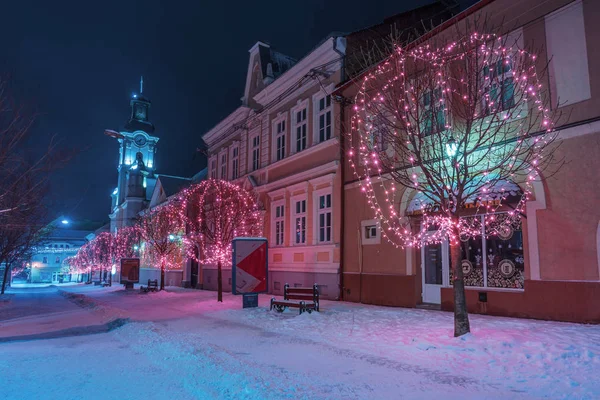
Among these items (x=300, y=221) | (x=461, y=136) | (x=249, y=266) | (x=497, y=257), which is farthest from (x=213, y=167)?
(x=497, y=257)

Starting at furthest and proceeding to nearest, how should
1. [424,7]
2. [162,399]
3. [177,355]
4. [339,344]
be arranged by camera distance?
[424,7]
[339,344]
[177,355]
[162,399]

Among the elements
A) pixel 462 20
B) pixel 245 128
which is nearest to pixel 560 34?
pixel 462 20

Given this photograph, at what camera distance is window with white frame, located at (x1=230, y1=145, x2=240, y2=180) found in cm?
2677

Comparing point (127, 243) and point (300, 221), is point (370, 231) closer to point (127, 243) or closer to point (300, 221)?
point (300, 221)

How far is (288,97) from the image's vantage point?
21.4 m

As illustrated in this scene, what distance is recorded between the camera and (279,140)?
73.7ft

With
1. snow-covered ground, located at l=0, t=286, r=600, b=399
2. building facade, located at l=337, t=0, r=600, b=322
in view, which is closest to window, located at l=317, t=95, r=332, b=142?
building facade, located at l=337, t=0, r=600, b=322

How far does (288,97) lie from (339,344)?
1508cm

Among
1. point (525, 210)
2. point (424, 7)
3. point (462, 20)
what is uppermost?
point (424, 7)

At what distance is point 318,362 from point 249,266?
810cm

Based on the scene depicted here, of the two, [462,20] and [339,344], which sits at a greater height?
[462,20]

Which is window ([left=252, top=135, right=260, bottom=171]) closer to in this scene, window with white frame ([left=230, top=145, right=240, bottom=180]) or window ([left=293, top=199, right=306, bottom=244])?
window with white frame ([left=230, top=145, right=240, bottom=180])

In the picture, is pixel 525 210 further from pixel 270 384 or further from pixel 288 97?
pixel 288 97

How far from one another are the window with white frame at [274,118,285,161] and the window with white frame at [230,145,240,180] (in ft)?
15.9
